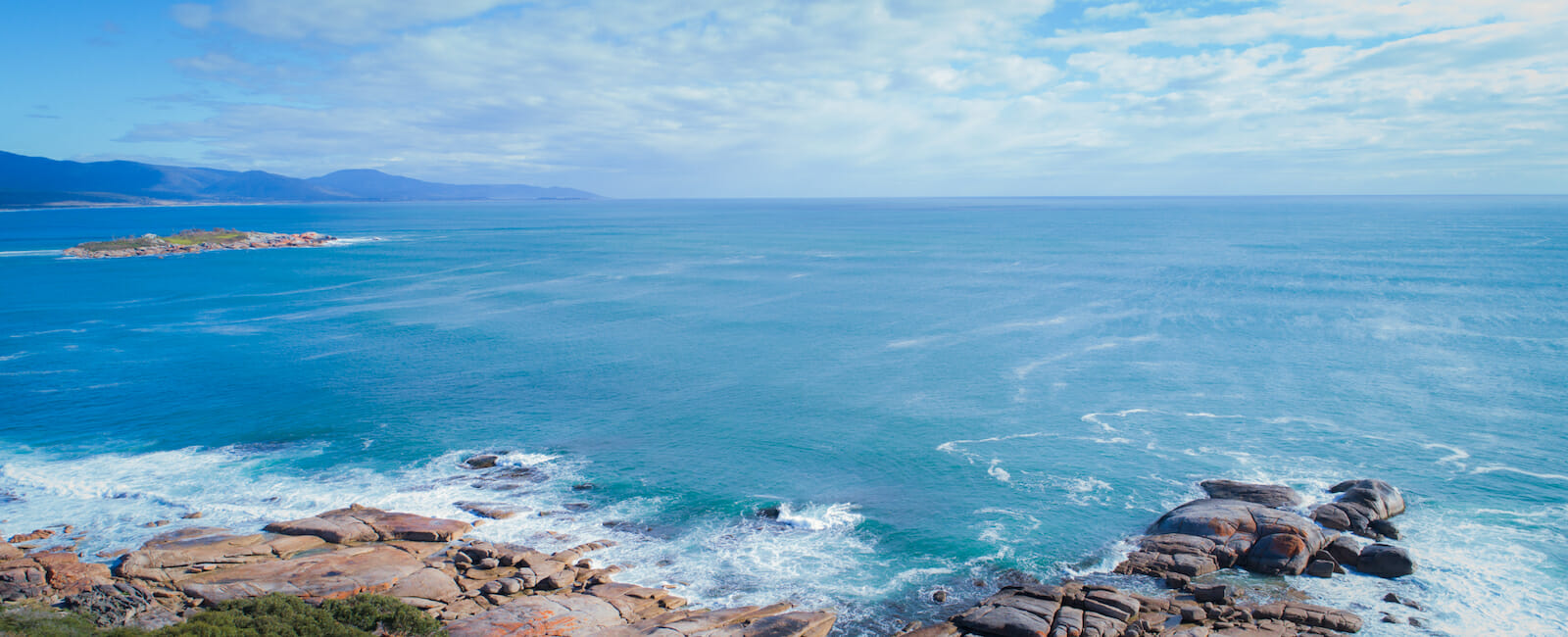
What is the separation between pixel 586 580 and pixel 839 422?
26.6 m

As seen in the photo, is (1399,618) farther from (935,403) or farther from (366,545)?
(366,545)

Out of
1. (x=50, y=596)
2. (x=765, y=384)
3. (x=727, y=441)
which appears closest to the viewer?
(x=50, y=596)

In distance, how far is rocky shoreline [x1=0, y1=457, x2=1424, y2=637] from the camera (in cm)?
3155

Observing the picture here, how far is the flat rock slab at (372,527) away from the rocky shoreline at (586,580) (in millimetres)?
98

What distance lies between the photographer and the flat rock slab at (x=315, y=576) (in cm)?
3306

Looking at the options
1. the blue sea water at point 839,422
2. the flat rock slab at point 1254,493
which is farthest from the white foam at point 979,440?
the flat rock slab at point 1254,493

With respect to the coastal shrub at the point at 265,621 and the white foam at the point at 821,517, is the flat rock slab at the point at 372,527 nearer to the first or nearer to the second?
the coastal shrub at the point at 265,621

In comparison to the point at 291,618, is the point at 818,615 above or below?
below

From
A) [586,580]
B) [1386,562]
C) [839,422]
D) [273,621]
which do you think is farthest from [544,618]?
[1386,562]

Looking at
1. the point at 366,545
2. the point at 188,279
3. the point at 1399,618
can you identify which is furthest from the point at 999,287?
the point at 188,279

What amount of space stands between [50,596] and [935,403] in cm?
5214

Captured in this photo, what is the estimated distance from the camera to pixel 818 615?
3347cm

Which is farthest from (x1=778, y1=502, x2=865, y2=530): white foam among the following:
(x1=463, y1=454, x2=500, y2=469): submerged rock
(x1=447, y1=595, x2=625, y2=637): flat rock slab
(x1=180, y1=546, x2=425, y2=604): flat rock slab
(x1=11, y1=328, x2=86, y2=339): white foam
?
(x1=11, y1=328, x2=86, y2=339): white foam

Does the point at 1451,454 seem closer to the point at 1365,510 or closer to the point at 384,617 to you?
the point at 1365,510
